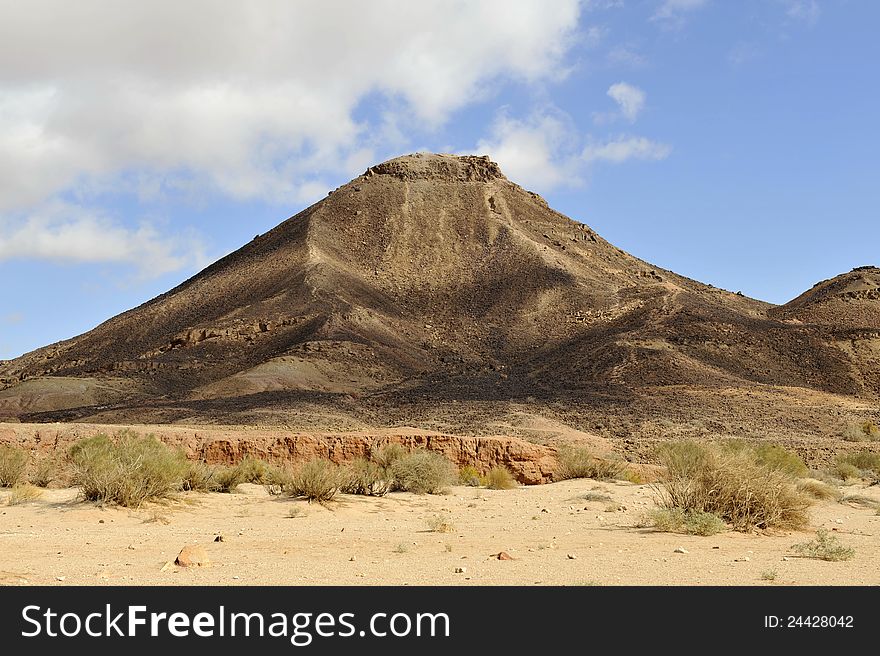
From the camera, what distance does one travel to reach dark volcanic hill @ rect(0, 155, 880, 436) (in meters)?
56.5

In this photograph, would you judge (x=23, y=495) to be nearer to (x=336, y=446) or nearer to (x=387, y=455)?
(x=387, y=455)

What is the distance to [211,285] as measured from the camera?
97.2 m

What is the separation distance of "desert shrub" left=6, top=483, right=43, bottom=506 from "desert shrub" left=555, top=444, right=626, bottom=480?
13627 mm

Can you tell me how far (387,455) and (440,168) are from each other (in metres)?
98.9

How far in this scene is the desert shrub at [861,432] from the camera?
3962 centimetres

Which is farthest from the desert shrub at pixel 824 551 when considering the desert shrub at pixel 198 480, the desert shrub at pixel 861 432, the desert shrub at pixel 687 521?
the desert shrub at pixel 861 432

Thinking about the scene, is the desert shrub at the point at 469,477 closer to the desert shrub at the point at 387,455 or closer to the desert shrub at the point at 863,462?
the desert shrub at the point at 387,455

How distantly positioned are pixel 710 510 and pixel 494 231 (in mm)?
92085

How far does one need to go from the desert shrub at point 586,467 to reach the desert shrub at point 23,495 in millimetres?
13627

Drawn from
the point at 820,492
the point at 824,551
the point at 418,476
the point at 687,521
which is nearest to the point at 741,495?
the point at 687,521

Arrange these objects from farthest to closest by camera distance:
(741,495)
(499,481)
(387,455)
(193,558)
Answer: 1. (387,455)
2. (499,481)
3. (741,495)
4. (193,558)

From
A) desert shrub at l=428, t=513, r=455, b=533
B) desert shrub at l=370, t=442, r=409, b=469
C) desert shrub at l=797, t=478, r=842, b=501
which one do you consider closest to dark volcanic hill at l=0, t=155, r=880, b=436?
desert shrub at l=370, t=442, r=409, b=469

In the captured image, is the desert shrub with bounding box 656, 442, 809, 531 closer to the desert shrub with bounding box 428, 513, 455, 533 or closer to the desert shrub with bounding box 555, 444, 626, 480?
Result: the desert shrub with bounding box 428, 513, 455, 533

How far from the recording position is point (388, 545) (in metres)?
12.0
